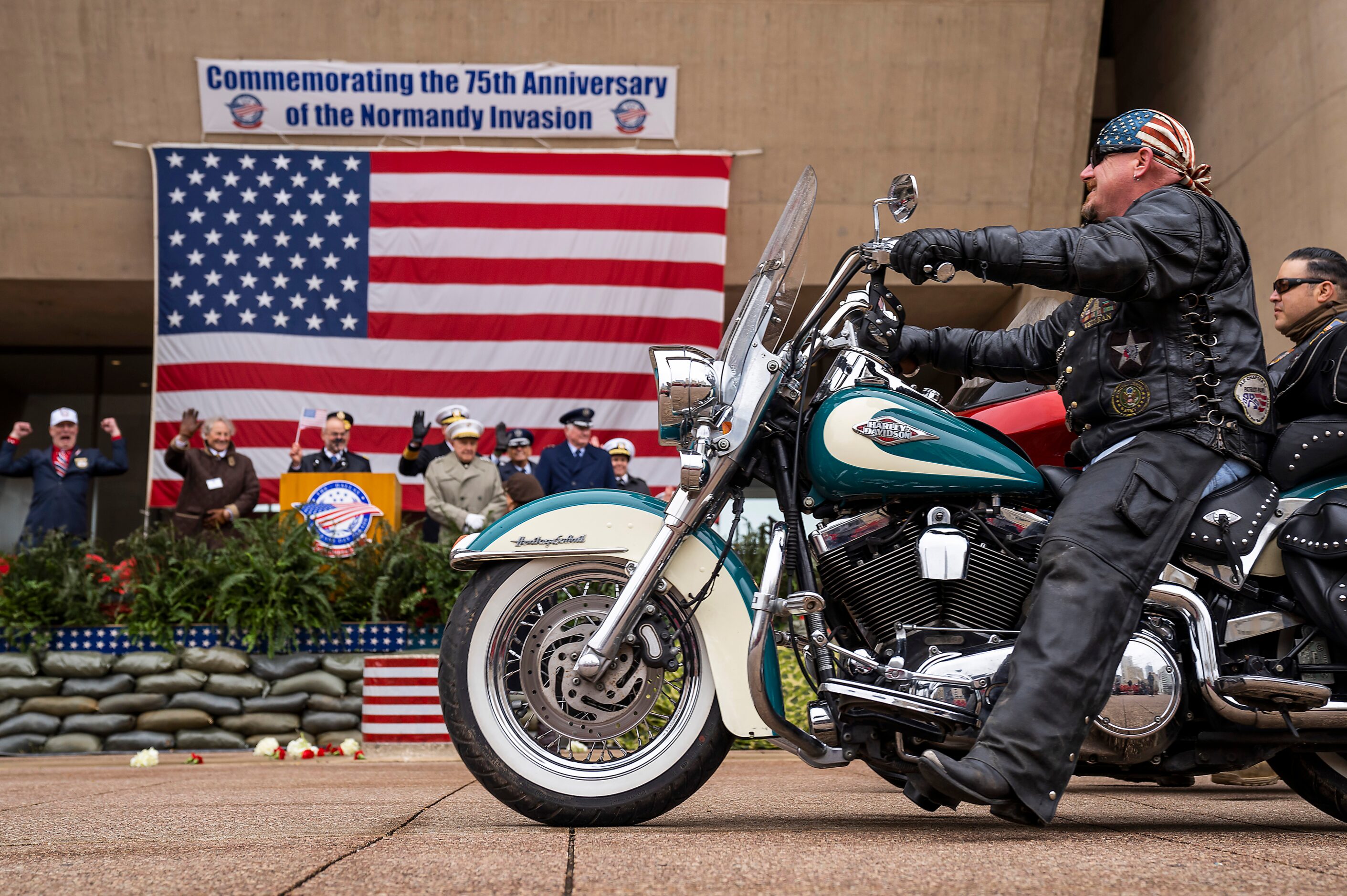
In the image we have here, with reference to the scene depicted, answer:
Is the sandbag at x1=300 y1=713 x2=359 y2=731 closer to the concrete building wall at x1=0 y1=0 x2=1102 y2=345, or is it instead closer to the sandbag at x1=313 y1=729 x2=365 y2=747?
the sandbag at x1=313 y1=729 x2=365 y2=747

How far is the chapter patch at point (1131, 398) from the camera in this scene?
108 inches

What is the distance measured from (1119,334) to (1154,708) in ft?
2.97

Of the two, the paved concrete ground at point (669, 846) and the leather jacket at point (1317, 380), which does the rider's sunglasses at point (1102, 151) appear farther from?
the paved concrete ground at point (669, 846)

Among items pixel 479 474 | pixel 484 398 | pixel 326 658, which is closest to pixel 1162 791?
pixel 326 658

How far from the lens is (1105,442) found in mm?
2799

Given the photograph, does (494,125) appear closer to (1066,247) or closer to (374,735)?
(374,735)

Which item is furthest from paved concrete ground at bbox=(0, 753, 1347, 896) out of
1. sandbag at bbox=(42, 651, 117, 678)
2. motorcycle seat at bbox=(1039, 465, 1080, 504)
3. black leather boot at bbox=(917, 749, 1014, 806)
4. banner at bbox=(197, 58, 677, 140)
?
banner at bbox=(197, 58, 677, 140)

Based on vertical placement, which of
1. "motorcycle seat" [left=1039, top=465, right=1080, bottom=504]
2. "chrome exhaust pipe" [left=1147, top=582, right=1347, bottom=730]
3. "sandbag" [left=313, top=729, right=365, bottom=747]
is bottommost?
"sandbag" [left=313, top=729, right=365, bottom=747]

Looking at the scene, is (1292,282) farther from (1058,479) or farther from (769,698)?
(769,698)

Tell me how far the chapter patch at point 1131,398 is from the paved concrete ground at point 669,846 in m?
0.98

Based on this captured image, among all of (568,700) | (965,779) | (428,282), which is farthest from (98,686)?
(965,779)

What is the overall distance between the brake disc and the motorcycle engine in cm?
51

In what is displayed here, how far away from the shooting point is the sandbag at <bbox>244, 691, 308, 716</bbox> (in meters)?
6.87

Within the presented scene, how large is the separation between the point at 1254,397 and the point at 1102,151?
30.4 inches
